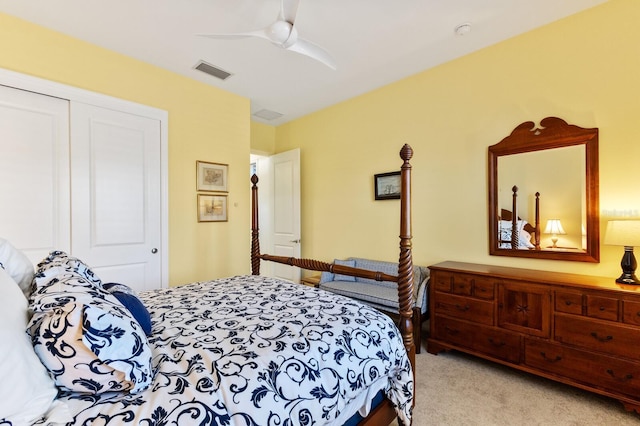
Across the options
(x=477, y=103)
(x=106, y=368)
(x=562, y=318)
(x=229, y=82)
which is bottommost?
(x=562, y=318)

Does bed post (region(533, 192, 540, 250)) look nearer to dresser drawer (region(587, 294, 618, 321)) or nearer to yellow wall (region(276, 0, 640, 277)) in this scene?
yellow wall (region(276, 0, 640, 277))

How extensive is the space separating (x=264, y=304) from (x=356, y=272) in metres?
0.60

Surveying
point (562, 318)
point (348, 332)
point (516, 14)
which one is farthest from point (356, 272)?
point (516, 14)

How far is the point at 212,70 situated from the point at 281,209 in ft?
7.35

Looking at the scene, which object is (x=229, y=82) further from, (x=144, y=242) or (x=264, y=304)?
(x=264, y=304)

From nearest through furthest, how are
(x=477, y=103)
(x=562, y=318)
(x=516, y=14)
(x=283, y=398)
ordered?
(x=283, y=398)
(x=562, y=318)
(x=516, y=14)
(x=477, y=103)

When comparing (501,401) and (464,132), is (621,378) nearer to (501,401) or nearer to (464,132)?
(501,401)

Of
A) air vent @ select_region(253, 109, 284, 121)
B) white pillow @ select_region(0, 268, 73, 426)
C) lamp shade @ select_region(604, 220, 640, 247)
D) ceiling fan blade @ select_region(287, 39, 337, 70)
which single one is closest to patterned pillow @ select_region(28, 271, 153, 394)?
white pillow @ select_region(0, 268, 73, 426)

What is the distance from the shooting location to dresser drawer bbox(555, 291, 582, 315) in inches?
76.1

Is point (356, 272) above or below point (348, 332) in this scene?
above

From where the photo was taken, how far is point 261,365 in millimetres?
1020

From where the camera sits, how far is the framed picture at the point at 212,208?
11.1 ft

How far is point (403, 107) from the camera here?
337 cm

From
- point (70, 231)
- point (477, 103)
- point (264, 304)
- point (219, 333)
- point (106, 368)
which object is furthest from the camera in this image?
point (477, 103)
